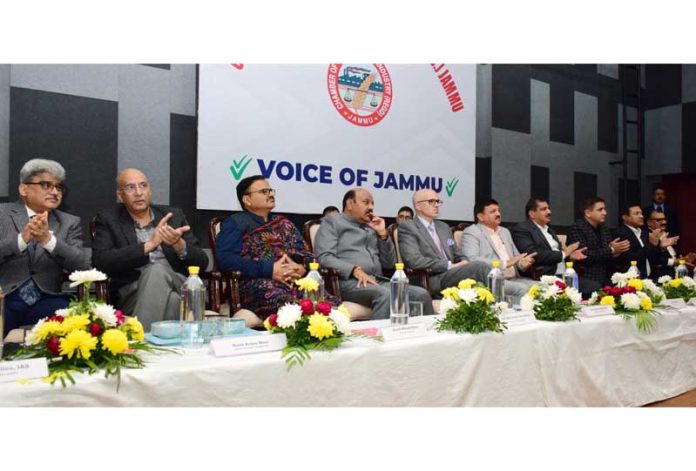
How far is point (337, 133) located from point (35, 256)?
7.61ft

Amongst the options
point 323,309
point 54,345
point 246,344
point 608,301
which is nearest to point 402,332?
point 323,309

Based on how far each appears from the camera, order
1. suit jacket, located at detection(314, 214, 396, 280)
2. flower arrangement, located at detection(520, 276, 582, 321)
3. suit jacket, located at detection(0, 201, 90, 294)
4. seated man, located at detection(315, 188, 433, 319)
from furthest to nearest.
→ suit jacket, located at detection(314, 214, 396, 280)
seated man, located at detection(315, 188, 433, 319)
suit jacket, located at detection(0, 201, 90, 294)
flower arrangement, located at detection(520, 276, 582, 321)

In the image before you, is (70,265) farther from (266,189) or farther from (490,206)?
(490,206)

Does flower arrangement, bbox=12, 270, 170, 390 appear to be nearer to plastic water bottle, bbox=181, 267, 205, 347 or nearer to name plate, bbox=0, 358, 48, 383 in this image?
name plate, bbox=0, 358, 48, 383

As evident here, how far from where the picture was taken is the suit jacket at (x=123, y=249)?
248 cm

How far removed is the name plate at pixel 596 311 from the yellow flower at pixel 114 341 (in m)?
1.91

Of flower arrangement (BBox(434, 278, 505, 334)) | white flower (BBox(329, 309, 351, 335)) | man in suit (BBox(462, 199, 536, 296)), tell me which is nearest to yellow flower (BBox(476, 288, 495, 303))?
flower arrangement (BBox(434, 278, 505, 334))

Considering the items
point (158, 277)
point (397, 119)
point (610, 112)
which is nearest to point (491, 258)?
point (397, 119)

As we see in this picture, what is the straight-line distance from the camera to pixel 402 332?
1.76 m

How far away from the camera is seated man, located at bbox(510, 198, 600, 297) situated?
3920 mm

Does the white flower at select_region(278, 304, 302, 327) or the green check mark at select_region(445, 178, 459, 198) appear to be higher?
the green check mark at select_region(445, 178, 459, 198)

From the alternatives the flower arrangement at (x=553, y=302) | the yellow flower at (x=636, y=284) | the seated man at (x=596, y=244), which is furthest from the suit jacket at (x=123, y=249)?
the seated man at (x=596, y=244)

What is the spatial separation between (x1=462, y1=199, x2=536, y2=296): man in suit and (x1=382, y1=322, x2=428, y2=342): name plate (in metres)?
1.80

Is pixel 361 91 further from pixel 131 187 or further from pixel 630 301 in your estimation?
pixel 630 301
